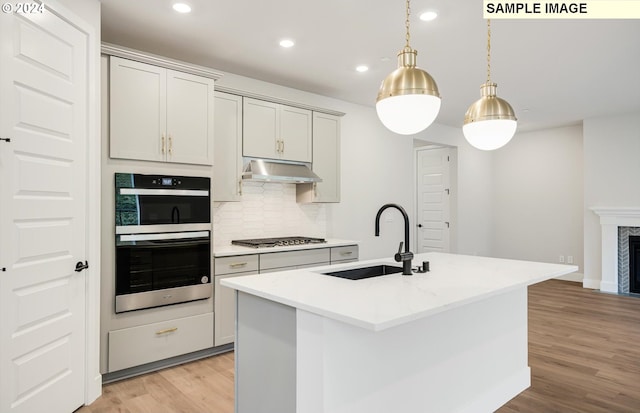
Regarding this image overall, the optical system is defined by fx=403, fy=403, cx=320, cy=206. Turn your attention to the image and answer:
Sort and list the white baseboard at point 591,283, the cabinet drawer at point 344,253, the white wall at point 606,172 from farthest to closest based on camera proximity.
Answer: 1. the white baseboard at point 591,283
2. the white wall at point 606,172
3. the cabinet drawer at point 344,253

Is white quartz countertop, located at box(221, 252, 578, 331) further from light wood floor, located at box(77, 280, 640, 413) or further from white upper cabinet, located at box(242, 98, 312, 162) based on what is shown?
white upper cabinet, located at box(242, 98, 312, 162)

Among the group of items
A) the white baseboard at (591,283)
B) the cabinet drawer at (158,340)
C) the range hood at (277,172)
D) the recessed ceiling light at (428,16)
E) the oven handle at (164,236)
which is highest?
the recessed ceiling light at (428,16)

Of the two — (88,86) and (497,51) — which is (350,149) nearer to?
(497,51)

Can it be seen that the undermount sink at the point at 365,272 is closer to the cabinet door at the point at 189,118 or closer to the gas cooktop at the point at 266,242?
the gas cooktop at the point at 266,242

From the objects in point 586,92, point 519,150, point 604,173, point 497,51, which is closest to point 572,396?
point 497,51

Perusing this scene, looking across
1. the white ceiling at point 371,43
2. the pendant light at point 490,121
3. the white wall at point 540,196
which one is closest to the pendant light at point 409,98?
the pendant light at point 490,121

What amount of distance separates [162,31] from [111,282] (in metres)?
1.95

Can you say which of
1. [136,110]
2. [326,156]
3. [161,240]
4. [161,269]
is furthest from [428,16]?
[161,269]

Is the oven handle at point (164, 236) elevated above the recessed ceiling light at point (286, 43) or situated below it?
below

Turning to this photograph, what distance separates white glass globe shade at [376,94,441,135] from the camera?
1734 millimetres

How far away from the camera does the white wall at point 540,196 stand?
6812 mm

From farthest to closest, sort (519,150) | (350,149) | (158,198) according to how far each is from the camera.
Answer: (519,150), (350,149), (158,198)

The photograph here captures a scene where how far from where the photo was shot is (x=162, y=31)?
3154 mm

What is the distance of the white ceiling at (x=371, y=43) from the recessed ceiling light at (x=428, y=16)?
0.04m
